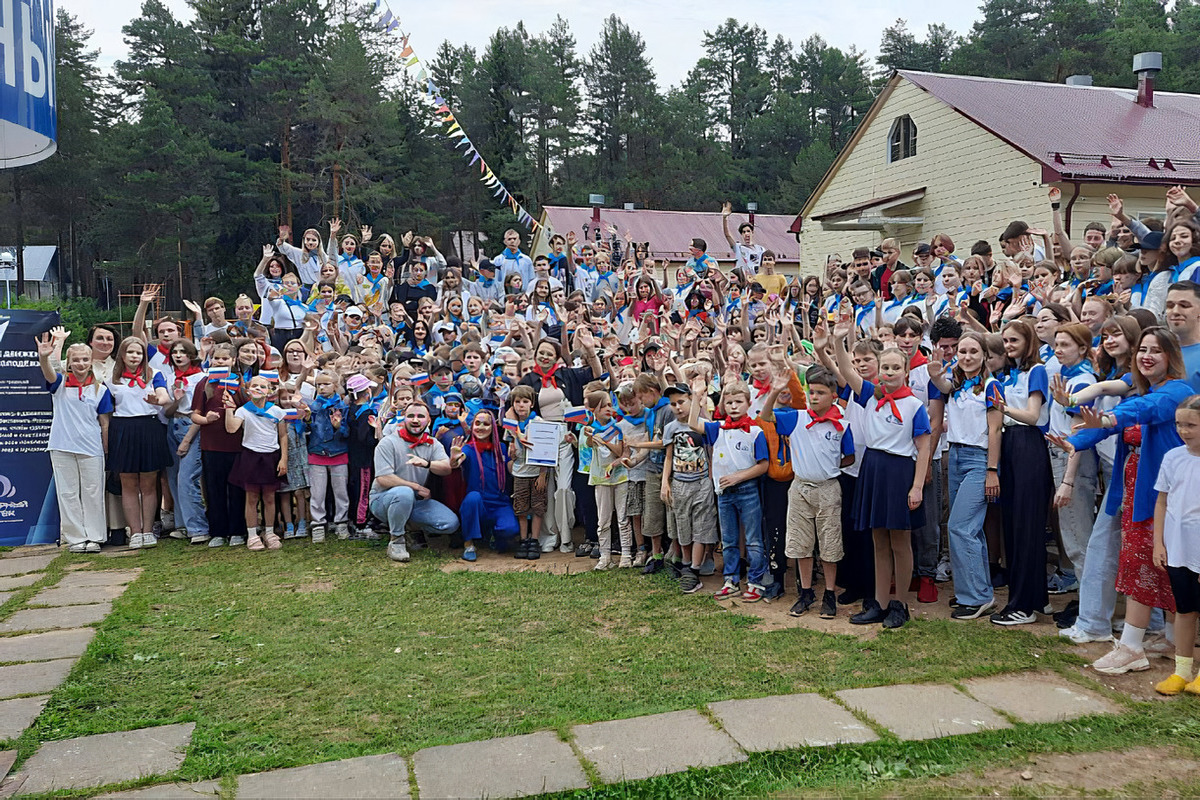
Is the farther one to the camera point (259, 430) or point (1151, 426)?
point (259, 430)

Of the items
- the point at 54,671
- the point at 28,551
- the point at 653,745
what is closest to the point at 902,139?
the point at 28,551

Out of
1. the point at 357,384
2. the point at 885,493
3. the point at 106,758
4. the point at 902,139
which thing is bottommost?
the point at 106,758

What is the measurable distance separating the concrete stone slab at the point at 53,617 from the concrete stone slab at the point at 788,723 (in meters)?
4.27

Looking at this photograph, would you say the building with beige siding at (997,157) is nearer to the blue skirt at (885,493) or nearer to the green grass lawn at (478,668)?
the blue skirt at (885,493)

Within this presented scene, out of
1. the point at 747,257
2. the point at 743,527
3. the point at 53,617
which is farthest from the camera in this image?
the point at 747,257

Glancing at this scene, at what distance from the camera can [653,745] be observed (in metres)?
3.50

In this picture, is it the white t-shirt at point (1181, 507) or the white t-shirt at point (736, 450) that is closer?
the white t-shirt at point (1181, 507)

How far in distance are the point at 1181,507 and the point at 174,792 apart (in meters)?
4.48

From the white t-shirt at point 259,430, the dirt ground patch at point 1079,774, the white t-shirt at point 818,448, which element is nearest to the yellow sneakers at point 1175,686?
the dirt ground patch at point 1079,774

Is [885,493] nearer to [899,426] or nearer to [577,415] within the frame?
[899,426]

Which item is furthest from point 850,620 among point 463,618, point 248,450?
point 248,450

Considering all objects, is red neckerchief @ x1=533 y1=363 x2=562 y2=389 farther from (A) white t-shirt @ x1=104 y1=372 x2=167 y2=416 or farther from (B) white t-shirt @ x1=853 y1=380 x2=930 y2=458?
(A) white t-shirt @ x1=104 y1=372 x2=167 y2=416

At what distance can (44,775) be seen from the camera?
11.3 feet

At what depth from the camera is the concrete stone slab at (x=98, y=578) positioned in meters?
6.44
